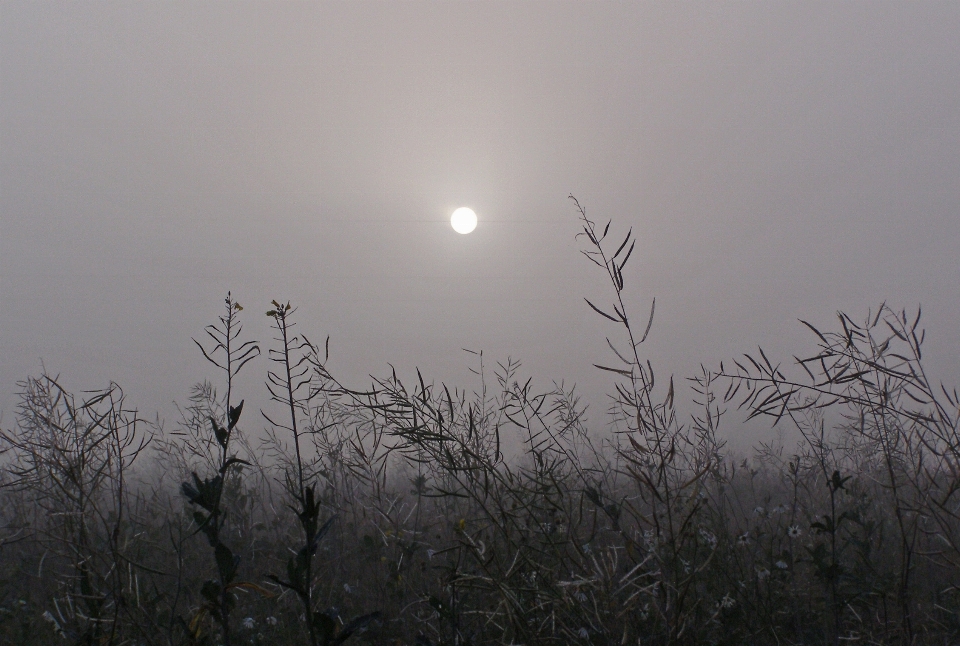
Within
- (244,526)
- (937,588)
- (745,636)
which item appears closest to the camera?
(745,636)

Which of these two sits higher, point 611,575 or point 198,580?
point 198,580

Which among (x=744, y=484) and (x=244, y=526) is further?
(x=744, y=484)

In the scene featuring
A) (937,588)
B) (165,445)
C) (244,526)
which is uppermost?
(165,445)

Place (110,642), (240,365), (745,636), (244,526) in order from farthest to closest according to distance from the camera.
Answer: (244,526)
(745,636)
(240,365)
(110,642)

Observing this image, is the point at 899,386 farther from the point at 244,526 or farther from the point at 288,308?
Answer: the point at 244,526

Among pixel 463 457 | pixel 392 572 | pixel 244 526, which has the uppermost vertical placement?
pixel 244 526

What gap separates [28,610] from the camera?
12.3 feet

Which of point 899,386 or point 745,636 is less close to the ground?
point 899,386

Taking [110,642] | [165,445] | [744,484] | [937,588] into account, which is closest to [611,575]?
[110,642]

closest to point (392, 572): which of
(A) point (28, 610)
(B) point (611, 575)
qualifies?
(B) point (611, 575)

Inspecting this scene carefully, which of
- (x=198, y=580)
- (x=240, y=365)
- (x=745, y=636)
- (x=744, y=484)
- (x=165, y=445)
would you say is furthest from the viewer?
(x=744, y=484)

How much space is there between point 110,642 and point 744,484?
10.3 meters

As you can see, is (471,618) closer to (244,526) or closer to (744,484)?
(244,526)

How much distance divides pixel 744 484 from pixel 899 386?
9.17 metres
